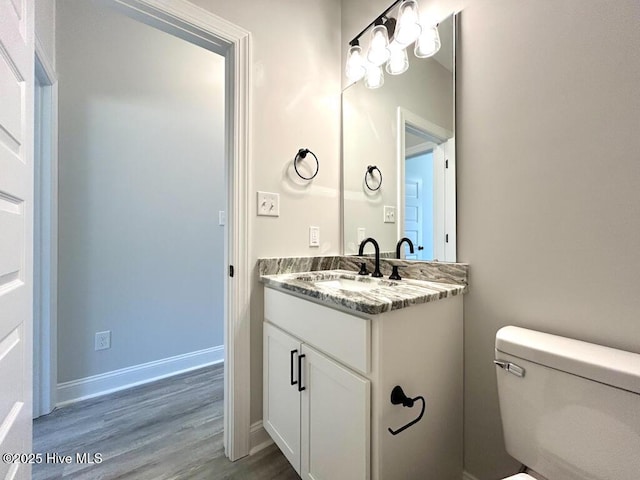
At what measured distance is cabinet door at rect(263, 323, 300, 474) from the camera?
3.65ft

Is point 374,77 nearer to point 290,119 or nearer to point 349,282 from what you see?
point 290,119

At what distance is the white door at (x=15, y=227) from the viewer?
0.60m

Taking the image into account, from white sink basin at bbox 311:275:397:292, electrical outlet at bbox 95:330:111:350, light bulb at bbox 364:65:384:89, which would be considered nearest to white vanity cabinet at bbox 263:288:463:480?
white sink basin at bbox 311:275:397:292

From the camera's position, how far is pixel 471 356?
41.9 inches

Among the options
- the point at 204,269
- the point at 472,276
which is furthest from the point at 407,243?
the point at 204,269

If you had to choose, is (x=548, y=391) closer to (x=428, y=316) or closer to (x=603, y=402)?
(x=603, y=402)

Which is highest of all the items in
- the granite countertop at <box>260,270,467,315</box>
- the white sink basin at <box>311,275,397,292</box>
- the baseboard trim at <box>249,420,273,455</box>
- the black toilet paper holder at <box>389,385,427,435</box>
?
the granite countertop at <box>260,270,467,315</box>

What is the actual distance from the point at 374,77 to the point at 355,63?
155 mm

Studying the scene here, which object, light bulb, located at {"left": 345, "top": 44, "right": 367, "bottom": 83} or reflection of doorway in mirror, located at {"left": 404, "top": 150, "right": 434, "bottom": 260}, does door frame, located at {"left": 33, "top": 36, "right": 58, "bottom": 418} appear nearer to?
light bulb, located at {"left": 345, "top": 44, "right": 367, "bottom": 83}

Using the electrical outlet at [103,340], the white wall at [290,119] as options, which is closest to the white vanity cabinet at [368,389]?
the white wall at [290,119]

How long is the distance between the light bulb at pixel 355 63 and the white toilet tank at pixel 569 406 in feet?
4.85

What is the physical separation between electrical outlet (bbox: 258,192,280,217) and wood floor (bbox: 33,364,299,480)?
1205 millimetres

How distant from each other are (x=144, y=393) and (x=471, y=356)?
207cm

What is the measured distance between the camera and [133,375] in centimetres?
197
